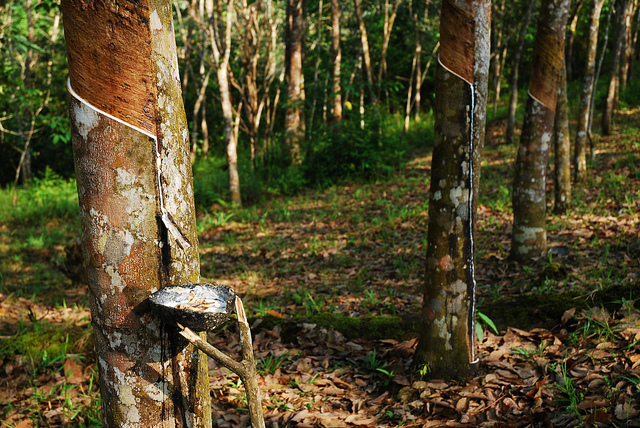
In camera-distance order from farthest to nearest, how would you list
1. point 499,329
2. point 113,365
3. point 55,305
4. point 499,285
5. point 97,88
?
point 55,305, point 499,285, point 499,329, point 113,365, point 97,88

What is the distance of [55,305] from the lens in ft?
15.9

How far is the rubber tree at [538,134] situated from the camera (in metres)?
4.41

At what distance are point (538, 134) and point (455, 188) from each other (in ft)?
8.45

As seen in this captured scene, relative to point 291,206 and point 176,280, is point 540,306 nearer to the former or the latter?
point 176,280

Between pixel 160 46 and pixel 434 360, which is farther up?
pixel 160 46

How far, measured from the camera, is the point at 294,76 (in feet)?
35.1

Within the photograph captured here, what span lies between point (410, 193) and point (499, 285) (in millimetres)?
4244

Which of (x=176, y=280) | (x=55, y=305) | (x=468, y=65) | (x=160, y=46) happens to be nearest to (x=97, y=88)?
(x=160, y=46)

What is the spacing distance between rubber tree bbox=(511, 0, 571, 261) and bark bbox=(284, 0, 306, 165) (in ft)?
20.9

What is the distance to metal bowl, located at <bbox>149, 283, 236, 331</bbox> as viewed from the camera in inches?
49.3

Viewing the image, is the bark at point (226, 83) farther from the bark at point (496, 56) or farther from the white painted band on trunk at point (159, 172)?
the white painted band on trunk at point (159, 172)

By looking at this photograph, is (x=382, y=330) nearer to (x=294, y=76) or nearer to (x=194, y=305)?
(x=194, y=305)

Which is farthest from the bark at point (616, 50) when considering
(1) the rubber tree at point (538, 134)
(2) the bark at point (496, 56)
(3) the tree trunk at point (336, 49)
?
(1) the rubber tree at point (538, 134)

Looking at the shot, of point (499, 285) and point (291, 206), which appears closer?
point (499, 285)
